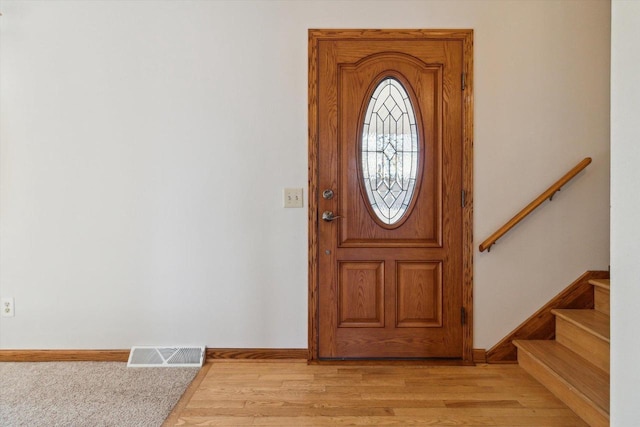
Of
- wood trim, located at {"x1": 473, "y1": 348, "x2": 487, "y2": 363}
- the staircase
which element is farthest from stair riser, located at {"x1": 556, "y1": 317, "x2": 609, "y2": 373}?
wood trim, located at {"x1": 473, "y1": 348, "x2": 487, "y2": 363}

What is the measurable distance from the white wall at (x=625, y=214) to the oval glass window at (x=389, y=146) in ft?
4.12

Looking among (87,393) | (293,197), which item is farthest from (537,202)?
(87,393)

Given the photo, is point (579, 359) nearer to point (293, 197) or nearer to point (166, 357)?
point (293, 197)

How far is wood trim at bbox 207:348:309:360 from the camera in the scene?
8.45ft

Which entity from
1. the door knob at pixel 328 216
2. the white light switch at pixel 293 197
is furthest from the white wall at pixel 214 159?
the door knob at pixel 328 216

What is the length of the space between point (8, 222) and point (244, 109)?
1731 mm

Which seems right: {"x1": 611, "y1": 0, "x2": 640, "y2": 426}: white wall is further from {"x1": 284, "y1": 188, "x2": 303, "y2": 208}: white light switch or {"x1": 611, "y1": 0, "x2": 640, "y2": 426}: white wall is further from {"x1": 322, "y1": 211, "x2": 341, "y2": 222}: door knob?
{"x1": 284, "y1": 188, "x2": 303, "y2": 208}: white light switch

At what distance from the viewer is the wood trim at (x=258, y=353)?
2574 mm

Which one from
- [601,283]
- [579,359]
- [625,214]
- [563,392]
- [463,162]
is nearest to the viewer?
[625,214]

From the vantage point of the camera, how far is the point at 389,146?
258 cm

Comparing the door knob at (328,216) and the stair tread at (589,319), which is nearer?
the stair tread at (589,319)

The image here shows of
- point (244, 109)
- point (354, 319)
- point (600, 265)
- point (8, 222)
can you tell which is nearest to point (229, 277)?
point (354, 319)

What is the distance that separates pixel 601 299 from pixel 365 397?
163 centimetres

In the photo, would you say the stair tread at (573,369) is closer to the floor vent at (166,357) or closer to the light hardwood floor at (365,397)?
the light hardwood floor at (365,397)
